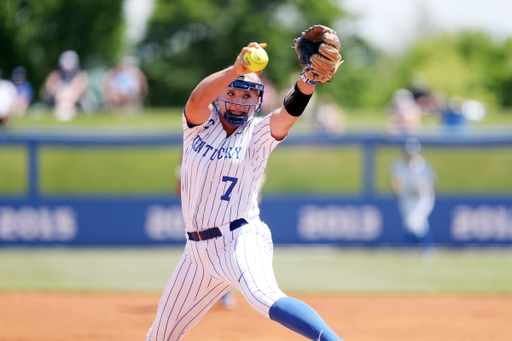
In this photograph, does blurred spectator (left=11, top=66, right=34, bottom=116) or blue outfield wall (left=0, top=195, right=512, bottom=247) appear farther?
blurred spectator (left=11, top=66, right=34, bottom=116)

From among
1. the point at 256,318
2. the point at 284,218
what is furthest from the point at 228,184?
the point at 284,218

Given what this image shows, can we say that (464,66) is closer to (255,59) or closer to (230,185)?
(230,185)

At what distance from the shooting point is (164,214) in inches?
419

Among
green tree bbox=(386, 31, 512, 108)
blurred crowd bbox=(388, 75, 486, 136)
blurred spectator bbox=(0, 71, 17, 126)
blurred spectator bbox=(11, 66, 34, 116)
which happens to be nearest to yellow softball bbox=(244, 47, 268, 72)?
blurred crowd bbox=(388, 75, 486, 136)

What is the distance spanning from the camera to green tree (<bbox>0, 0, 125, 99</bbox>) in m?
30.1

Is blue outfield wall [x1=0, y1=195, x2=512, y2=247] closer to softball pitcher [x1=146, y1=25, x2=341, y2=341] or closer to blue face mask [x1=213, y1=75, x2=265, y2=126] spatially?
softball pitcher [x1=146, y1=25, x2=341, y2=341]

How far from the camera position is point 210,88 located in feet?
11.2

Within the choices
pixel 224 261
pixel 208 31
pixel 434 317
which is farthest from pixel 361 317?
pixel 208 31

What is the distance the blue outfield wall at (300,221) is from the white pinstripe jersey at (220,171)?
6.98m

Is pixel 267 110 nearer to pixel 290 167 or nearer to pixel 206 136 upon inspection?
pixel 290 167

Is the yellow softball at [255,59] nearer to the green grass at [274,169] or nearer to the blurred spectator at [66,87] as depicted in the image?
the green grass at [274,169]

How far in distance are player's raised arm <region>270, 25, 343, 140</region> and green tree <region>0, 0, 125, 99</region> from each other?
90.6 ft

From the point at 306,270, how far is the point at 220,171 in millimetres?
5531

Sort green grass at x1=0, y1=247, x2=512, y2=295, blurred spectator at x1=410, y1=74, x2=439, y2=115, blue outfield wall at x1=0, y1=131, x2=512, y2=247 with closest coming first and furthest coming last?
green grass at x1=0, y1=247, x2=512, y2=295 → blue outfield wall at x1=0, y1=131, x2=512, y2=247 → blurred spectator at x1=410, y1=74, x2=439, y2=115
